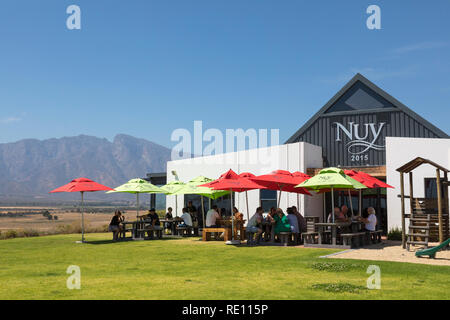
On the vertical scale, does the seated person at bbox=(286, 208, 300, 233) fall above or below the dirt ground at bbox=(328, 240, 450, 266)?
above

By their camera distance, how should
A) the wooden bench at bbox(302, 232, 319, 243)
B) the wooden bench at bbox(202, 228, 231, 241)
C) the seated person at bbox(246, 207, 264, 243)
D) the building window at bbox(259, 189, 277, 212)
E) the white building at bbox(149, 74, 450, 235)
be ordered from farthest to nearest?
the building window at bbox(259, 189, 277, 212)
the white building at bbox(149, 74, 450, 235)
the wooden bench at bbox(202, 228, 231, 241)
the seated person at bbox(246, 207, 264, 243)
the wooden bench at bbox(302, 232, 319, 243)

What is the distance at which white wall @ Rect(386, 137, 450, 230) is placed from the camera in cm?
1748

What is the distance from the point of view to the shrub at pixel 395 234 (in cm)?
1747

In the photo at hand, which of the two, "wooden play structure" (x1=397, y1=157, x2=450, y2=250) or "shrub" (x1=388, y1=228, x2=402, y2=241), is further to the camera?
Answer: "shrub" (x1=388, y1=228, x2=402, y2=241)

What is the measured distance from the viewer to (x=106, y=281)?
28.0 ft

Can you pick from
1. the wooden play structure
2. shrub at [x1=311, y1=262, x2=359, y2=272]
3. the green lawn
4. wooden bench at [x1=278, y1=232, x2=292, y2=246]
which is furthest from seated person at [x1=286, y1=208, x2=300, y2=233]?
shrub at [x1=311, y1=262, x2=359, y2=272]

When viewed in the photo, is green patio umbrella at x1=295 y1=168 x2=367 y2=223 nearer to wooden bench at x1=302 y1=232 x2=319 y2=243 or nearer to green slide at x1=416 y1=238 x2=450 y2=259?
wooden bench at x1=302 y1=232 x2=319 y2=243

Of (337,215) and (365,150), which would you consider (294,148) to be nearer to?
(365,150)

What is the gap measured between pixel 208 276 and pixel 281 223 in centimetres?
670

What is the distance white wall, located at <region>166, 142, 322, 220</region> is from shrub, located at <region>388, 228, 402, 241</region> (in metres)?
3.71

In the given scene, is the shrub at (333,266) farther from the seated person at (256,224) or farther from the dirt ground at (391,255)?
the seated person at (256,224)

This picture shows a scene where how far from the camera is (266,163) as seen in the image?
21672 millimetres
